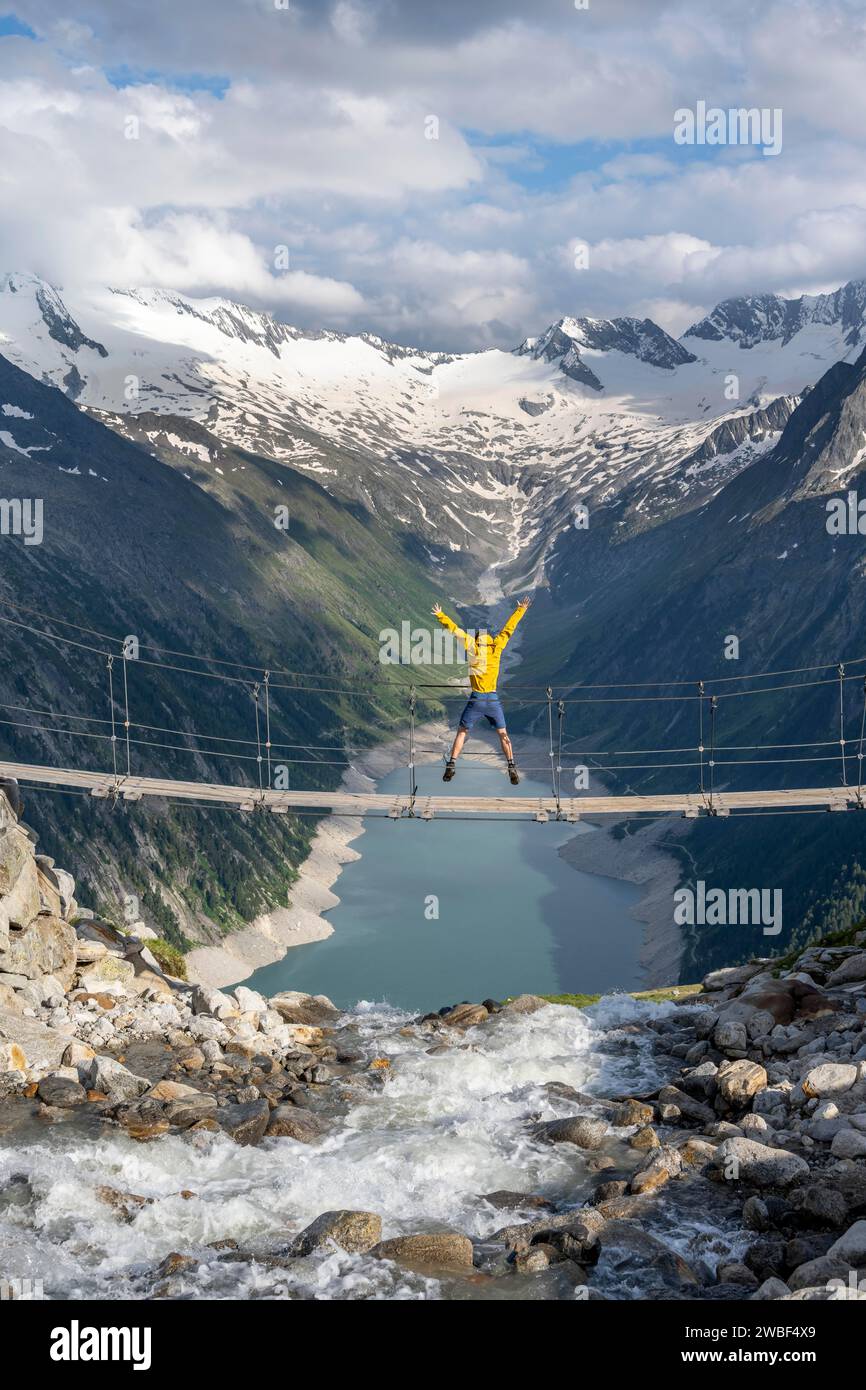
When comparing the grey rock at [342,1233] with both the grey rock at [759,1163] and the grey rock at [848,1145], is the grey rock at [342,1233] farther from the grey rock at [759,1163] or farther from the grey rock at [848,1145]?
the grey rock at [848,1145]

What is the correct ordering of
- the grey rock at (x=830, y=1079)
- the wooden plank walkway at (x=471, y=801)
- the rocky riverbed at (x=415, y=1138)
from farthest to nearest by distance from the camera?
the wooden plank walkway at (x=471, y=801) → the grey rock at (x=830, y=1079) → the rocky riverbed at (x=415, y=1138)

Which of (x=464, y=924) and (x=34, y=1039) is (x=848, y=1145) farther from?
(x=464, y=924)

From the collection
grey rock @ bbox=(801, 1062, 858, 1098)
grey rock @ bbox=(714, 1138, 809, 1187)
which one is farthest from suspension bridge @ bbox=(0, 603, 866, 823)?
grey rock @ bbox=(714, 1138, 809, 1187)

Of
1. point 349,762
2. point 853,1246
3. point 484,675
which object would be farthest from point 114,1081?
point 349,762

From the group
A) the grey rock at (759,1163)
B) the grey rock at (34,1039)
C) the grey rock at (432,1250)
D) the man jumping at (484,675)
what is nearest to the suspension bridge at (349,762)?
the man jumping at (484,675)

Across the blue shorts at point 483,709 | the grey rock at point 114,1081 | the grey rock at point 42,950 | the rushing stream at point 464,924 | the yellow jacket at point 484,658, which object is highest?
the yellow jacket at point 484,658

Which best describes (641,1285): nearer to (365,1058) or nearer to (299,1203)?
(299,1203)
